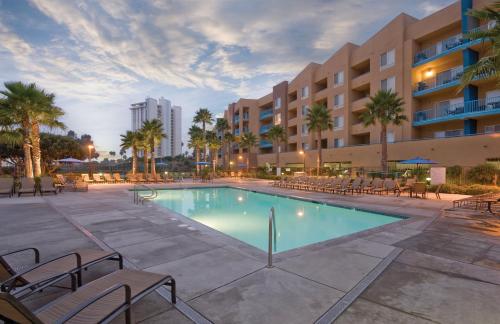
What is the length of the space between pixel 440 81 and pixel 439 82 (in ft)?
0.37

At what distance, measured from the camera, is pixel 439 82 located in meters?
24.3

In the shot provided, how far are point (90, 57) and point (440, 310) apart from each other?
2427cm

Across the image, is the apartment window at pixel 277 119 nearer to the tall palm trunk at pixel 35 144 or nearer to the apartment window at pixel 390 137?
the apartment window at pixel 390 137

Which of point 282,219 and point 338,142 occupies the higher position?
point 338,142

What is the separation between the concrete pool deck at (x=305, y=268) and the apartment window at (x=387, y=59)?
82.6ft

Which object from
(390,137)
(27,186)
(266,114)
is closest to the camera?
(27,186)

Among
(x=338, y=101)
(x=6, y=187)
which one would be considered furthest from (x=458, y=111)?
(x=6, y=187)

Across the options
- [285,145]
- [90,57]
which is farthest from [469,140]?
[90,57]

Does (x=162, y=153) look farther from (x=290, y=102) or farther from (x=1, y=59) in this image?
(x=1, y=59)

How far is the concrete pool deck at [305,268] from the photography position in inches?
121

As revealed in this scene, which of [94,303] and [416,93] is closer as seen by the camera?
[94,303]

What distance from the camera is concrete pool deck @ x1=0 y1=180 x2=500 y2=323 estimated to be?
3066 mm

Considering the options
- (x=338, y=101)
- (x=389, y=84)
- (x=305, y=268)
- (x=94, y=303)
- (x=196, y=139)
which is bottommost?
(x=305, y=268)

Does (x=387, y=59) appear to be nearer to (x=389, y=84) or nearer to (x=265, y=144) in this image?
(x=389, y=84)
